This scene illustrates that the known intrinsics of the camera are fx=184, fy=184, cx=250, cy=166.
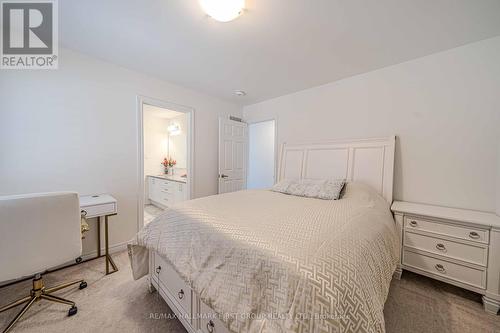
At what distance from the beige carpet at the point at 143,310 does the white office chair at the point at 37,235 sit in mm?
120

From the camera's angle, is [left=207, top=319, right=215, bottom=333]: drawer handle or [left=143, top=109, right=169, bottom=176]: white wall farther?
[left=143, top=109, right=169, bottom=176]: white wall

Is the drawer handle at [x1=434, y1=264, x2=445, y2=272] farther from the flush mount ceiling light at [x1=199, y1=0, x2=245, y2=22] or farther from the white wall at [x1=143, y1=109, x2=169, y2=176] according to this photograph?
the white wall at [x1=143, y1=109, x2=169, y2=176]

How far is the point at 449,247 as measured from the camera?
1.71m

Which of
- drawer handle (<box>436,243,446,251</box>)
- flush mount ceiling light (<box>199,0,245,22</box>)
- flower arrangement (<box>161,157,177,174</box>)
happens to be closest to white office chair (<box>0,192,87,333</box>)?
flush mount ceiling light (<box>199,0,245,22</box>)

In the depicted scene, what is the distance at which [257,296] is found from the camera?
2.89 feet

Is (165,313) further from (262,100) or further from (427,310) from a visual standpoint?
(262,100)

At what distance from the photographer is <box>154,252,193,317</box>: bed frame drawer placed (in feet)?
4.18

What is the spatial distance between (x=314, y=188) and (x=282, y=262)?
62.6 inches

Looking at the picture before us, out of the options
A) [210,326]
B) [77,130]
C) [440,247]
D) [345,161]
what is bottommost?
[210,326]

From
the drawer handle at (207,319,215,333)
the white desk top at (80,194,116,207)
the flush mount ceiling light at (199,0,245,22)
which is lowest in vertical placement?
the drawer handle at (207,319,215,333)

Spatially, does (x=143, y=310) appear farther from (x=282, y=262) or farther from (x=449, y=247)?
(x=449, y=247)

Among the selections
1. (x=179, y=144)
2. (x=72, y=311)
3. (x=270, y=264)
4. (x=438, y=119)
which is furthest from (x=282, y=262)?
(x=179, y=144)

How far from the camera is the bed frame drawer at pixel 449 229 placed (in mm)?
1575

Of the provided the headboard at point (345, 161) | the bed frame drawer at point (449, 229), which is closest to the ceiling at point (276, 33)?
the headboard at point (345, 161)
